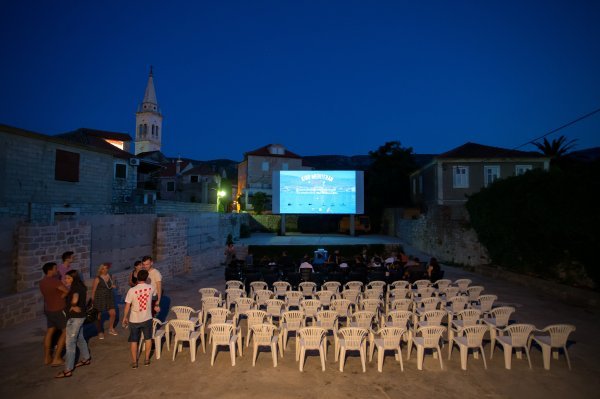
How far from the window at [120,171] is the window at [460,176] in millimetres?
23665

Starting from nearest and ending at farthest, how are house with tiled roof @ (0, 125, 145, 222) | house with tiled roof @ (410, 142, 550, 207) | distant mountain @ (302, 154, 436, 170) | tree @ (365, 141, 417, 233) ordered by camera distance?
house with tiled roof @ (0, 125, 145, 222)
house with tiled roof @ (410, 142, 550, 207)
tree @ (365, 141, 417, 233)
distant mountain @ (302, 154, 436, 170)

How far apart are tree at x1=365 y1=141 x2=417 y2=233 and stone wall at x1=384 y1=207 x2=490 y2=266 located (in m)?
11.0

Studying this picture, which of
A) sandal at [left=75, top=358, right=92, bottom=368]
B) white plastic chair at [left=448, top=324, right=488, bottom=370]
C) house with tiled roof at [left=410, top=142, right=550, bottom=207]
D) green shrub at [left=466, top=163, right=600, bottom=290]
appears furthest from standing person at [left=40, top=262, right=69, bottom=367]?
house with tiled roof at [left=410, top=142, right=550, bottom=207]

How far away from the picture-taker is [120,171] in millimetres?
23078

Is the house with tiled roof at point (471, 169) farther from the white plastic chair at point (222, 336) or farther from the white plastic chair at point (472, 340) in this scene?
the white plastic chair at point (222, 336)

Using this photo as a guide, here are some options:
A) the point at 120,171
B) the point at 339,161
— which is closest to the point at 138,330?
the point at 120,171

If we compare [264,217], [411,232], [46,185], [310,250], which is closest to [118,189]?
[46,185]

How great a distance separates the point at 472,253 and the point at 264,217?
22851mm

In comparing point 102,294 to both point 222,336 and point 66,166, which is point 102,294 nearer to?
point 222,336

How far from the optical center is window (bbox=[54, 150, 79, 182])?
18.0m

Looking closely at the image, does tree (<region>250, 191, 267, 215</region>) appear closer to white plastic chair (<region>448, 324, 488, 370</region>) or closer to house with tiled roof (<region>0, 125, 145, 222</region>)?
house with tiled roof (<region>0, 125, 145, 222</region>)

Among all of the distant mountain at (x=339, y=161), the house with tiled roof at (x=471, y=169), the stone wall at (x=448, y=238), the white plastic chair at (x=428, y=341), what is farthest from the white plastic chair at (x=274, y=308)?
the distant mountain at (x=339, y=161)

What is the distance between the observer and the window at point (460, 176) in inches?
1037

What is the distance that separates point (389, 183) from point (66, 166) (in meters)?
29.0
